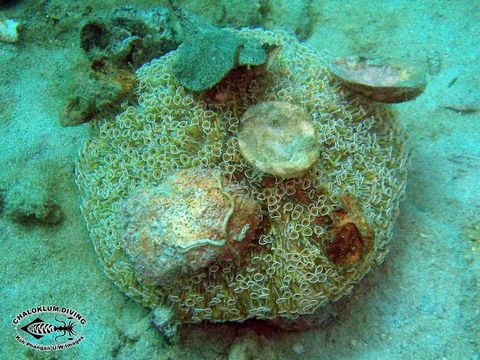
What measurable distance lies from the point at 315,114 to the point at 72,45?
3165 millimetres

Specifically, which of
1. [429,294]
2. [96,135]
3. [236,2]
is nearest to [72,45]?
[96,135]

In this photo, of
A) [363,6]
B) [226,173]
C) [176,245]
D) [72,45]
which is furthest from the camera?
[363,6]

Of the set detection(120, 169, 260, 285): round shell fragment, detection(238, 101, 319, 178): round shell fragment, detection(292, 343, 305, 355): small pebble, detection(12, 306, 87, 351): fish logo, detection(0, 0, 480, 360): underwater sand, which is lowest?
detection(292, 343, 305, 355): small pebble

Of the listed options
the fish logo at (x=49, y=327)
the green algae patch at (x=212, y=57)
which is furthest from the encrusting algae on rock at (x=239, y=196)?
the fish logo at (x=49, y=327)

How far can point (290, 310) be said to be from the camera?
2930 millimetres

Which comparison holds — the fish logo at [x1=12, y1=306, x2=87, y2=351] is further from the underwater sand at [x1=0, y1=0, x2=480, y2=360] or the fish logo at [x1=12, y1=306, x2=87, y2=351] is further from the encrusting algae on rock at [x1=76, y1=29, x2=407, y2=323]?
the encrusting algae on rock at [x1=76, y1=29, x2=407, y2=323]

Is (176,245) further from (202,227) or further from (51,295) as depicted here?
(51,295)

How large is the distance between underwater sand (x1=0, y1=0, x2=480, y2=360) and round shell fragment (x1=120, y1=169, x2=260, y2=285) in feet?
2.84

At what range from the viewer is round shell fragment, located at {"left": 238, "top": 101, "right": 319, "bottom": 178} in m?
2.75

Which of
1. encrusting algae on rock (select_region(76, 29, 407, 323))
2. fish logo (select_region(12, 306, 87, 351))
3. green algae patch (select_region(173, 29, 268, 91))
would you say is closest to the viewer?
encrusting algae on rock (select_region(76, 29, 407, 323))

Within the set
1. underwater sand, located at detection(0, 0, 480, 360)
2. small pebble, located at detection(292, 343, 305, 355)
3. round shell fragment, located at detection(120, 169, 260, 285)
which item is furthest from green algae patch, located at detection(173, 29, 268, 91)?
small pebble, located at detection(292, 343, 305, 355)

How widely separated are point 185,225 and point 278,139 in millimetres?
955

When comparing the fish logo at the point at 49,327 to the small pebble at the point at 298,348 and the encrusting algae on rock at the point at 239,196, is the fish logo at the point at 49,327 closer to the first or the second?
the encrusting algae on rock at the point at 239,196

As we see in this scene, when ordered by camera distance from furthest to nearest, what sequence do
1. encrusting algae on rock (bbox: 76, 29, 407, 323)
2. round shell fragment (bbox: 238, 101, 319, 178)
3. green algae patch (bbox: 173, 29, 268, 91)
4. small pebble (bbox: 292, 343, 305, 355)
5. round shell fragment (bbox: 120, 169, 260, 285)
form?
small pebble (bbox: 292, 343, 305, 355), green algae patch (bbox: 173, 29, 268, 91), round shell fragment (bbox: 238, 101, 319, 178), encrusting algae on rock (bbox: 76, 29, 407, 323), round shell fragment (bbox: 120, 169, 260, 285)
